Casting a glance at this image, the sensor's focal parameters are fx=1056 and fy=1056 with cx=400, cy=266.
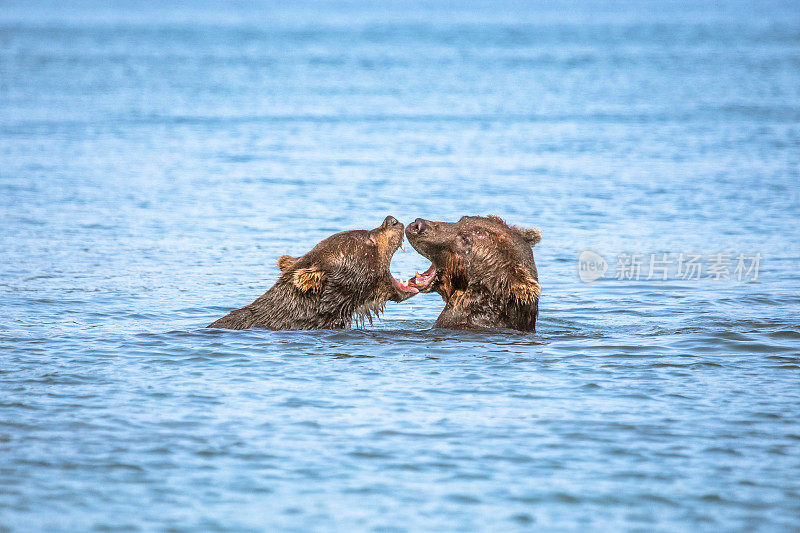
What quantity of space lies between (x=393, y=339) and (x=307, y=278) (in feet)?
3.28

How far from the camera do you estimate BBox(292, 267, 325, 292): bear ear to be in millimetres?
9531

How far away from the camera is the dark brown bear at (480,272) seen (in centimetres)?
949

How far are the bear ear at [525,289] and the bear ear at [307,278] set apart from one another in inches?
69.6

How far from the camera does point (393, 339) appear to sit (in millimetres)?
9812

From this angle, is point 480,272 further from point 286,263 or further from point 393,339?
point 286,263

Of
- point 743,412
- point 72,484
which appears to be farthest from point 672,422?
point 72,484

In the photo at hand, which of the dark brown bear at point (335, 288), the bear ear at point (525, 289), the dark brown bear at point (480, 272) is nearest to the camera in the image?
the bear ear at point (525, 289)

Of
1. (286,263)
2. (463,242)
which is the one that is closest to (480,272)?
(463,242)

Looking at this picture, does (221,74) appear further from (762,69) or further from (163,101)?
(762,69)

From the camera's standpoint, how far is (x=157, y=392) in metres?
8.26

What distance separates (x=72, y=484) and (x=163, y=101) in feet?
104

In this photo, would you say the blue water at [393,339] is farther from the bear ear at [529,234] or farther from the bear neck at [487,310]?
the bear ear at [529,234]

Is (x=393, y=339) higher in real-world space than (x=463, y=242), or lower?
lower

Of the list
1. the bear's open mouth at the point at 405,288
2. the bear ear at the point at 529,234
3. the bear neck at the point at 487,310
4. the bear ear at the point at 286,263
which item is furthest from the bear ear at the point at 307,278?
the bear ear at the point at 529,234
